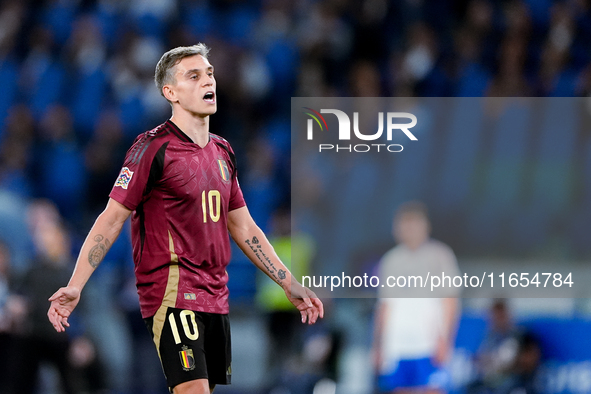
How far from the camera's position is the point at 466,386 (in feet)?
27.5

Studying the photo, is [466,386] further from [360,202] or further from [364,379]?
[360,202]

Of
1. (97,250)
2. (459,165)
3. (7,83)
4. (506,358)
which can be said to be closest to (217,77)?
(7,83)

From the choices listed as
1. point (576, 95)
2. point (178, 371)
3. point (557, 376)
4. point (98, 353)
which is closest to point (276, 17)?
point (576, 95)

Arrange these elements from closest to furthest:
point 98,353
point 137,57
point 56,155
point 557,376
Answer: point 557,376, point 98,353, point 56,155, point 137,57

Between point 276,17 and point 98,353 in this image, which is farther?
point 276,17

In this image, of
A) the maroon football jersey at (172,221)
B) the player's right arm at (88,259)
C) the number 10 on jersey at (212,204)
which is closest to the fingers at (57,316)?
the player's right arm at (88,259)

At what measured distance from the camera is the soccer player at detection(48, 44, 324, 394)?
167 inches

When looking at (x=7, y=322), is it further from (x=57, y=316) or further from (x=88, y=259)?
(x=57, y=316)

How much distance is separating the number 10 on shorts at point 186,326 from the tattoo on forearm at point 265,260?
1.85 feet

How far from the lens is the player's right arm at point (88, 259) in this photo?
13.1 feet

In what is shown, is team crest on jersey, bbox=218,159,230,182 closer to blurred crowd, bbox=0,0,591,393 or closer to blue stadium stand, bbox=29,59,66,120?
blurred crowd, bbox=0,0,591,393

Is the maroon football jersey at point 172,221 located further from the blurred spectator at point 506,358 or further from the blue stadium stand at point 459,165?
the blue stadium stand at point 459,165

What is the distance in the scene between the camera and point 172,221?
433 cm

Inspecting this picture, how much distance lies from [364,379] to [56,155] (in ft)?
15.7
